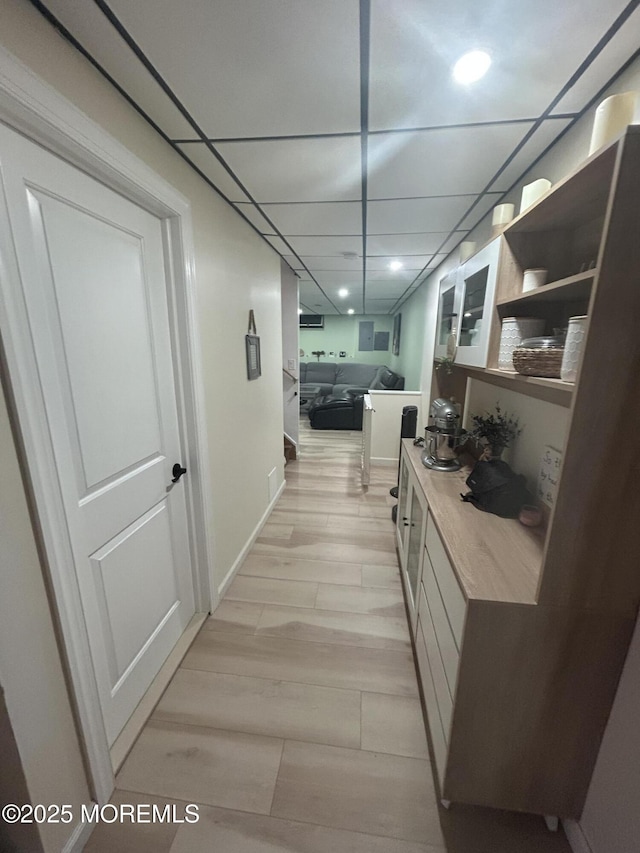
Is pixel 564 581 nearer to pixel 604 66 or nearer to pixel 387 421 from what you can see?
pixel 604 66

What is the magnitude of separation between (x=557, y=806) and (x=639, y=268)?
1527mm

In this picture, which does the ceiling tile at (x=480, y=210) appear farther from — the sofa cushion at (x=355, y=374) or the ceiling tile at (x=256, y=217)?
the sofa cushion at (x=355, y=374)

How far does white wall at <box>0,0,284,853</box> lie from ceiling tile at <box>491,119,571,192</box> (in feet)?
4.76

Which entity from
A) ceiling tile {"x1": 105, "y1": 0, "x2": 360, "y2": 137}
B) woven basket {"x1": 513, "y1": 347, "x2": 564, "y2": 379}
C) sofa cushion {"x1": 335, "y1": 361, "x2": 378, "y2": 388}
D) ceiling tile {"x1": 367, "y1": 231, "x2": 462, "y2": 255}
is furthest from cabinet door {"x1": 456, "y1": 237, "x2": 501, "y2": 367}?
sofa cushion {"x1": 335, "y1": 361, "x2": 378, "y2": 388}

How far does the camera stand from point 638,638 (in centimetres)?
84

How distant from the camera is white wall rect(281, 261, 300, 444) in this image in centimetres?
401

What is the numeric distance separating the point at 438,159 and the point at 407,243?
3.88 ft

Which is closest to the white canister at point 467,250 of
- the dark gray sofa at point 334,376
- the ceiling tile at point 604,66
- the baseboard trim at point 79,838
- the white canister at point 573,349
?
the ceiling tile at point 604,66

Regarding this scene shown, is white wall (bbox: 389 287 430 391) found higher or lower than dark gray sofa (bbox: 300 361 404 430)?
higher

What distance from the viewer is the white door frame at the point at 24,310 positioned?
0.76 metres

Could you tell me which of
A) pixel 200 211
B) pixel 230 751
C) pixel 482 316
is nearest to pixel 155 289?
pixel 200 211

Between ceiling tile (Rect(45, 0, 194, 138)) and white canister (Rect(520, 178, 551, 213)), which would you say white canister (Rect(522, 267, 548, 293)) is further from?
ceiling tile (Rect(45, 0, 194, 138))

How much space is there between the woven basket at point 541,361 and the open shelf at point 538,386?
0.02 metres

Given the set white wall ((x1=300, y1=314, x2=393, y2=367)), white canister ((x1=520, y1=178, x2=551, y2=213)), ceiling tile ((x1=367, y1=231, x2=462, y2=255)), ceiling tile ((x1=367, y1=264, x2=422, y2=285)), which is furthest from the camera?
white wall ((x1=300, y1=314, x2=393, y2=367))
